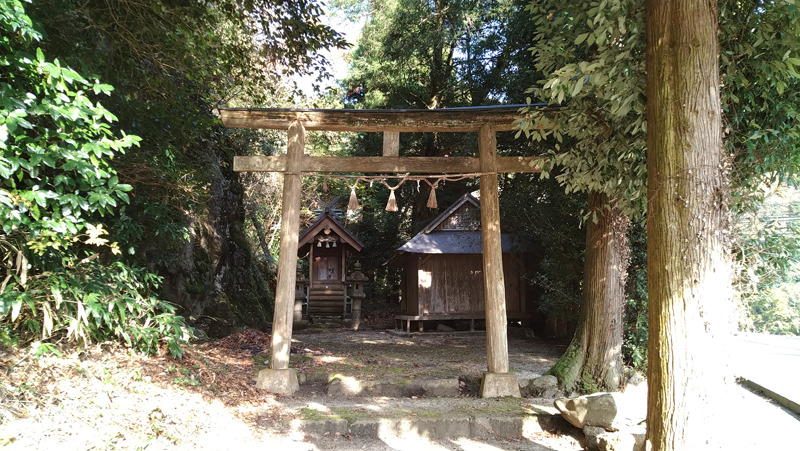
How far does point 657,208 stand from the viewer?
10.5 feet

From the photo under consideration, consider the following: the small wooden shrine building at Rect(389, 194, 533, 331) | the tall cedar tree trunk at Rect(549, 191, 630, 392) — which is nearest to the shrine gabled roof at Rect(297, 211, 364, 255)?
the small wooden shrine building at Rect(389, 194, 533, 331)

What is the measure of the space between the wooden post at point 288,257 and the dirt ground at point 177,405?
0.61 m

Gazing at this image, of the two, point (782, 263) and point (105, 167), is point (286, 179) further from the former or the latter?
point (782, 263)

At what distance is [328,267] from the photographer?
56.2ft

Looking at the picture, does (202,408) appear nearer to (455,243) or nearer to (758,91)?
(758,91)

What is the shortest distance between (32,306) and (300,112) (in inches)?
148

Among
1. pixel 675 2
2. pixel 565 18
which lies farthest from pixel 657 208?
pixel 565 18

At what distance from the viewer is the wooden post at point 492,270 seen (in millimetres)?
6160

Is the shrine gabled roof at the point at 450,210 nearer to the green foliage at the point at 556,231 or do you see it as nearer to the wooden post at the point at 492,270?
the green foliage at the point at 556,231

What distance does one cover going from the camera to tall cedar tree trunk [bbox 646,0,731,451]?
293 centimetres

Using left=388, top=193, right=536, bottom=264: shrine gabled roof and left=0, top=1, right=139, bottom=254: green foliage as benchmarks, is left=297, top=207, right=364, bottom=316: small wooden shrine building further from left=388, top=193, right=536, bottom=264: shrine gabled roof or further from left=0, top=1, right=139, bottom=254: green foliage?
left=0, top=1, right=139, bottom=254: green foliage

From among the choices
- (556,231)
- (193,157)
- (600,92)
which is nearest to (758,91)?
(600,92)

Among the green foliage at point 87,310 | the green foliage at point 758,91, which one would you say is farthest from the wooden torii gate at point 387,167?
the green foliage at point 758,91

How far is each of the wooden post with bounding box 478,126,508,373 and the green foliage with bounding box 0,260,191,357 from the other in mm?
3967
